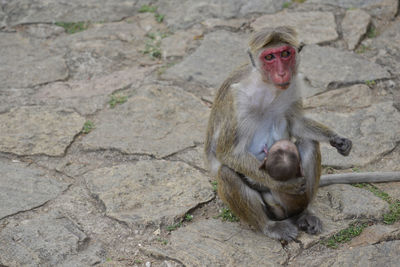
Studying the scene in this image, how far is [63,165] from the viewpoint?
5672 millimetres

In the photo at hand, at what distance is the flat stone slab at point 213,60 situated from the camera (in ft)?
22.9

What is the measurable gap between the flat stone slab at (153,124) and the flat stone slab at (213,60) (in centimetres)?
→ 34

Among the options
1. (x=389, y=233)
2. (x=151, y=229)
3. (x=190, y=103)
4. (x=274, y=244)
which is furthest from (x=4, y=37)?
(x=389, y=233)

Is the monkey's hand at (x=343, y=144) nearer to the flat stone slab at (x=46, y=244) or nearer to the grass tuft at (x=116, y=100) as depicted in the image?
the flat stone slab at (x=46, y=244)

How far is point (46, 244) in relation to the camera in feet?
15.1

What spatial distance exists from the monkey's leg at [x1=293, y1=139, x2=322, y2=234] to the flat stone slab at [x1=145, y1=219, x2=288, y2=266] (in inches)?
11.8

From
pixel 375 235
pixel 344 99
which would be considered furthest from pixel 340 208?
pixel 344 99

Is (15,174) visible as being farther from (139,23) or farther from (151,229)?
(139,23)

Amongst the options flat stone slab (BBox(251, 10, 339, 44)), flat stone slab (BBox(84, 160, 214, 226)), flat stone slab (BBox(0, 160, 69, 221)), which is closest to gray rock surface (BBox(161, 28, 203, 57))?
flat stone slab (BBox(251, 10, 339, 44))

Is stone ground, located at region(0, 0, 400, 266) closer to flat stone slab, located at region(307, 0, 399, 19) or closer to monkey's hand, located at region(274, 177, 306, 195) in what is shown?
flat stone slab, located at region(307, 0, 399, 19)

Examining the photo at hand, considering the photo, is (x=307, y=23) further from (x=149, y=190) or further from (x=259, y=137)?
(x=149, y=190)

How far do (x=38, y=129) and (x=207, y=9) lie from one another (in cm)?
327

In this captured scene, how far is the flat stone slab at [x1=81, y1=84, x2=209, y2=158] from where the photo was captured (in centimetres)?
596

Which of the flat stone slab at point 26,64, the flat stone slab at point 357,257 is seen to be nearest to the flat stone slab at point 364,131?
the flat stone slab at point 357,257
